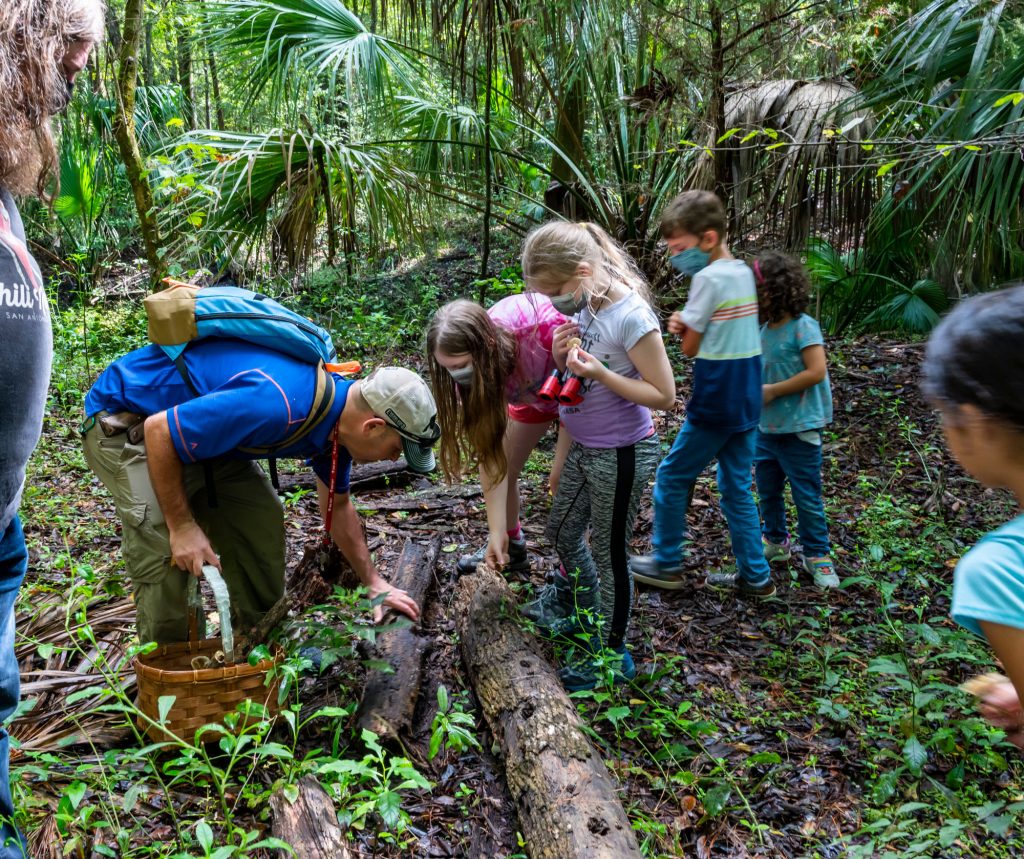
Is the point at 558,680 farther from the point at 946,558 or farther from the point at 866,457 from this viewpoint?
the point at 866,457

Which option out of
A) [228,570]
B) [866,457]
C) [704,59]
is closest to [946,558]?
[866,457]

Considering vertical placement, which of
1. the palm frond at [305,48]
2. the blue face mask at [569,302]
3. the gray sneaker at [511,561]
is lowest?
the gray sneaker at [511,561]

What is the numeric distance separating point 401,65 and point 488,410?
405 centimetres

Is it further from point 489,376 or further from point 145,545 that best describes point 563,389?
point 145,545

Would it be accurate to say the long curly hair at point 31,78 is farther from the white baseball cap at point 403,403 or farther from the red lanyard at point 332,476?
the red lanyard at point 332,476

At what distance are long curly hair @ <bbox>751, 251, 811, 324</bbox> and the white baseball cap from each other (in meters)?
1.99

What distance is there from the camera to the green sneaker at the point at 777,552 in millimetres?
4141

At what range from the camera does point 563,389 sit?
291 cm

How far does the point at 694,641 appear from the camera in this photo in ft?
11.7

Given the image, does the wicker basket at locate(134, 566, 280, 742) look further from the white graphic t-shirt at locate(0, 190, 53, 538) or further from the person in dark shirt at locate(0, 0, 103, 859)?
the white graphic t-shirt at locate(0, 190, 53, 538)

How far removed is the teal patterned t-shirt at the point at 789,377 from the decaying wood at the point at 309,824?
8.50 feet

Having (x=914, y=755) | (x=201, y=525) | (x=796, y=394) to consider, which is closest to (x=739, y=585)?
(x=796, y=394)

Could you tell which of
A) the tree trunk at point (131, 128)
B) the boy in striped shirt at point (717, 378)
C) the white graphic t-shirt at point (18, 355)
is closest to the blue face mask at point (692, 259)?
the boy in striped shirt at point (717, 378)

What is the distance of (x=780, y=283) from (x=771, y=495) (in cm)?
113
